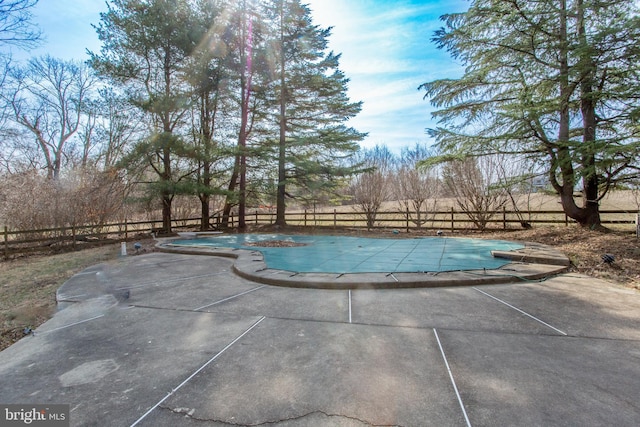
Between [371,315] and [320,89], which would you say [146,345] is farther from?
[320,89]

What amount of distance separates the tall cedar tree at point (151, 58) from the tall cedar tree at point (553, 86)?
33.8 ft

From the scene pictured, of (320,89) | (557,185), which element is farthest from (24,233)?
(557,185)

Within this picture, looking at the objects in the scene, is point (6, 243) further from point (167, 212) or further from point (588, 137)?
point (588, 137)

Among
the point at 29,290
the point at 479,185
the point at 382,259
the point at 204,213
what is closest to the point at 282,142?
the point at 204,213

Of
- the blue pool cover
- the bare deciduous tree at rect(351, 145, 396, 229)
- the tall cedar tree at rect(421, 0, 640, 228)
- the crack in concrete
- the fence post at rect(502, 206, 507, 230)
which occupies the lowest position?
the crack in concrete

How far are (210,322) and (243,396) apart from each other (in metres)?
1.42

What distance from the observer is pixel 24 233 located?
30.5ft

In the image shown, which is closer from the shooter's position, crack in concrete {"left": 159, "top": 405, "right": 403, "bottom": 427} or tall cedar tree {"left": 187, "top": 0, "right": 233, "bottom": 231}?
crack in concrete {"left": 159, "top": 405, "right": 403, "bottom": 427}

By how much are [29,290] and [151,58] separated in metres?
11.8

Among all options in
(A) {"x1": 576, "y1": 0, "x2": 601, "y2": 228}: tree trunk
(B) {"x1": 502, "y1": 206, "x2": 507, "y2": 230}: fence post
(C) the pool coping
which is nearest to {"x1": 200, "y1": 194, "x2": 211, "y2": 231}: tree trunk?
(C) the pool coping

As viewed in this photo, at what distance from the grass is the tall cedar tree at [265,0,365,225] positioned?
8.51 meters

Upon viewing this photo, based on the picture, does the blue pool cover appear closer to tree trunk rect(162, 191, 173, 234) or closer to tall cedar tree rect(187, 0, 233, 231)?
tall cedar tree rect(187, 0, 233, 231)

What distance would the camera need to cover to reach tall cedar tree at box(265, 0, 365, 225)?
13.8 meters

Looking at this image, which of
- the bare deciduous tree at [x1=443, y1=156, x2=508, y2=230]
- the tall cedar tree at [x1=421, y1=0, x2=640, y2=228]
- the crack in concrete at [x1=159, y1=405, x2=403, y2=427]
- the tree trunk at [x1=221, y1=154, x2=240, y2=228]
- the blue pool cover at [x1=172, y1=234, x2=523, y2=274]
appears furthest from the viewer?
the tree trunk at [x1=221, y1=154, x2=240, y2=228]
